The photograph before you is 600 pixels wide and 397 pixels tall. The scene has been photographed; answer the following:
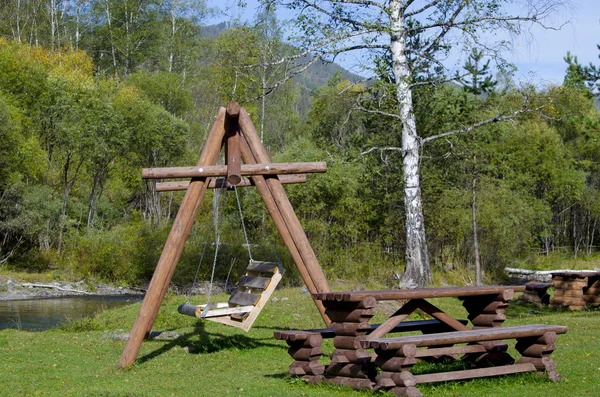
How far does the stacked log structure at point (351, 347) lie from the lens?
7293 millimetres

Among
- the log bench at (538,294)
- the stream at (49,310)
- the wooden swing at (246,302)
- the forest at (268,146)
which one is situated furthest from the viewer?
the forest at (268,146)

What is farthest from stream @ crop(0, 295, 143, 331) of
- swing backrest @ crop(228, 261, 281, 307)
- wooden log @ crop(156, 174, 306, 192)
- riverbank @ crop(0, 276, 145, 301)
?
wooden log @ crop(156, 174, 306, 192)

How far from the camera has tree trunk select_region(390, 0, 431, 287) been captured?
53.7 ft

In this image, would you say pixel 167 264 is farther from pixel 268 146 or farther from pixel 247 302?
pixel 268 146

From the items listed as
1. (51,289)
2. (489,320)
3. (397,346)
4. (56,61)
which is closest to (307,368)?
(397,346)

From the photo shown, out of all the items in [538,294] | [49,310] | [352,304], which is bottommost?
[49,310]

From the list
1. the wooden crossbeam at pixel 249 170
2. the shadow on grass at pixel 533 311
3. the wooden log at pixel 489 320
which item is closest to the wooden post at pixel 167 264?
the wooden crossbeam at pixel 249 170

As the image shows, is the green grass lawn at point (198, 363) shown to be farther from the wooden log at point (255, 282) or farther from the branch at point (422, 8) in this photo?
the branch at point (422, 8)

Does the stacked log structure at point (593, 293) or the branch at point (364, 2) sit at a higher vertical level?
the branch at point (364, 2)

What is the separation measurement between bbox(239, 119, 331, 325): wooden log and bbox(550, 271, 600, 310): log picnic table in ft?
26.6

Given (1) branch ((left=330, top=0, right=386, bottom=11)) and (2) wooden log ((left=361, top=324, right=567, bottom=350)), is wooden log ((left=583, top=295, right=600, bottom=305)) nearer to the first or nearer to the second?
(1) branch ((left=330, top=0, right=386, bottom=11))

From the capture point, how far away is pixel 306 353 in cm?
778

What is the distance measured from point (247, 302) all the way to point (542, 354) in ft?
13.3

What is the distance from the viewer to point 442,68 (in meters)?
17.3
